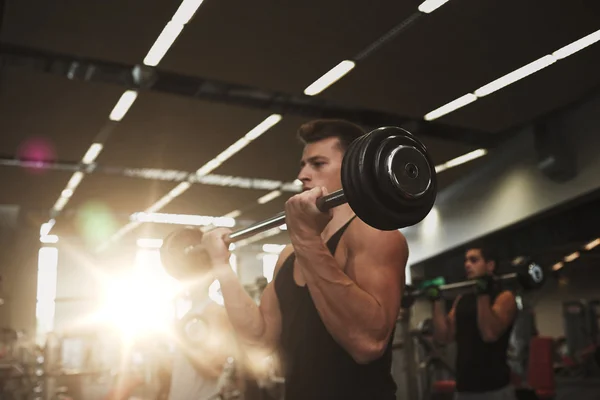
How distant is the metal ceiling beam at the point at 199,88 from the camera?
4137mm

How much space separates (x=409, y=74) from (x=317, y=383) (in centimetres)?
370

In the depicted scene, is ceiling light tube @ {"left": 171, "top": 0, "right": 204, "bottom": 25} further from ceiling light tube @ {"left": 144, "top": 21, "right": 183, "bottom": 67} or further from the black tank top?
the black tank top

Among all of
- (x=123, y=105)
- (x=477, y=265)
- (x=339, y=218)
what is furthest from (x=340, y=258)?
(x=123, y=105)

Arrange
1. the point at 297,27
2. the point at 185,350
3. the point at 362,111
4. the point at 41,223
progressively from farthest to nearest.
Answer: the point at 41,223
the point at 362,111
the point at 297,27
the point at 185,350

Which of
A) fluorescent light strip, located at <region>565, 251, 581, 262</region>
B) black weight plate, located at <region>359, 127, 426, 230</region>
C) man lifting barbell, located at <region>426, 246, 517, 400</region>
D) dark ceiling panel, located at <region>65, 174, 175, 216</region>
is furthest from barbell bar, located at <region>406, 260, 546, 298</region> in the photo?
fluorescent light strip, located at <region>565, 251, 581, 262</region>

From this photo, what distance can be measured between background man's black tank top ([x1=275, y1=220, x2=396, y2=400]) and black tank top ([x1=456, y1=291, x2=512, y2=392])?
6.06ft

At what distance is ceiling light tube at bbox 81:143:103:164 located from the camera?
5.78 meters

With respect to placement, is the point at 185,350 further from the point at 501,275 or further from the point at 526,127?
the point at 526,127

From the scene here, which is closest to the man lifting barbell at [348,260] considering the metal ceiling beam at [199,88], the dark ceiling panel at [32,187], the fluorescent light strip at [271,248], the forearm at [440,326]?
the forearm at [440,326]

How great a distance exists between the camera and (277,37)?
394 cm

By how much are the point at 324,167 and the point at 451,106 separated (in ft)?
13.5

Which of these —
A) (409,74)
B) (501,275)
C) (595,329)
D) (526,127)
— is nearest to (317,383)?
(501,275)

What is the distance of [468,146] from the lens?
6.25 m

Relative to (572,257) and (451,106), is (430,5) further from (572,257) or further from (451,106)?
(572,257)
